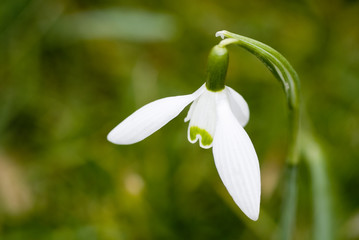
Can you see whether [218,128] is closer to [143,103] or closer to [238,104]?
[238,104]

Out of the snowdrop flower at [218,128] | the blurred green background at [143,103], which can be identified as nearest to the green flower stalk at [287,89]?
the snowdrop flower at [218,128]

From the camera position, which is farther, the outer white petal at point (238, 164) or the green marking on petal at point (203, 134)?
the green marking on petal at point (203, 134)

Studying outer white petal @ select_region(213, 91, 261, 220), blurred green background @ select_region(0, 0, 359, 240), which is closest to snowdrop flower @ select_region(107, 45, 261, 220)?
outer white petal @ select_region(213, 91, 261, 220)

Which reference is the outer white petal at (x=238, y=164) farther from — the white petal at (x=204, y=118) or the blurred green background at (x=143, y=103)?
the blurred green background at (x=143, y=103)

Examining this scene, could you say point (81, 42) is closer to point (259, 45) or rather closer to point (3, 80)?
point (3, 80)

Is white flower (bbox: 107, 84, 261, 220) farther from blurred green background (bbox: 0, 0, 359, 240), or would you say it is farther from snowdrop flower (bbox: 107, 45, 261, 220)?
blurred green background (bbox: 0, 0, 359, 240)

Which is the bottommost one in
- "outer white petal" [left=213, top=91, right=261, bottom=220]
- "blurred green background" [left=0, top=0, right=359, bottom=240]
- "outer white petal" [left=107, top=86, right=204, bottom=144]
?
"outer white petal" [left=213, top=91, right=261, bottom=220]

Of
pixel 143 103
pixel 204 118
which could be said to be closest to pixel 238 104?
pixel 204 118
